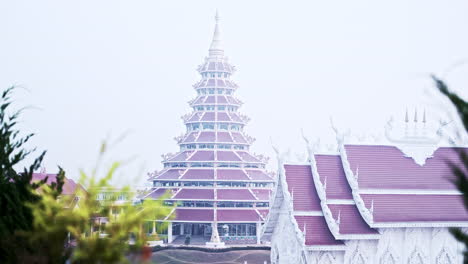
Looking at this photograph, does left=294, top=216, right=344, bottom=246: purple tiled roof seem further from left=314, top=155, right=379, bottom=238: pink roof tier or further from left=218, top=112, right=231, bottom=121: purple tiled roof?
left=218, top=112, right=231, bottom=121: purple tiled roof

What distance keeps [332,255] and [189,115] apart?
3776 cm

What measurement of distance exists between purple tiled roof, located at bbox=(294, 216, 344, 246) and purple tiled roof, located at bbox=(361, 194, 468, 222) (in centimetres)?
168

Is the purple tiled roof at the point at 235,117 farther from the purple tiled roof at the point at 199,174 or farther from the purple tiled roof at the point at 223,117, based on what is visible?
the purple tiled roof at the point at 199,174

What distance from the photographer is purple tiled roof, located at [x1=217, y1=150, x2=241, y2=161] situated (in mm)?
58859

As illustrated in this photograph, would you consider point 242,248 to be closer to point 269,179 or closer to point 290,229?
point 269,179

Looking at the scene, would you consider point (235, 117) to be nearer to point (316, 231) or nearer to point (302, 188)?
point (302, 188)

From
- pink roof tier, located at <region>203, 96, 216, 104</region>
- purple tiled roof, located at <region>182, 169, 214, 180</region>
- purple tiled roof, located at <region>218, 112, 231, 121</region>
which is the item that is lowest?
purple tiled roof, located at <region>182, 169, 214, 180</region>

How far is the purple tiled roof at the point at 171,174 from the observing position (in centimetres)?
5842

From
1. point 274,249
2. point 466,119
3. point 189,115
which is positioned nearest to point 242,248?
point 189,115

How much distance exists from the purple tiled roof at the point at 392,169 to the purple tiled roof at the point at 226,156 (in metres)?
30.5

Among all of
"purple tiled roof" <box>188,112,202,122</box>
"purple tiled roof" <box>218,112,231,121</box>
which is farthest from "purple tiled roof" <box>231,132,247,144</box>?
"purple tiled roof" <box>188,112,202,122</box>

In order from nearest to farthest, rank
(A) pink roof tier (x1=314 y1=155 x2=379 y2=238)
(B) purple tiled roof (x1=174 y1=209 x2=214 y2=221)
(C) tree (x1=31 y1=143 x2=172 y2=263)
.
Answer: (C) tree (x1=31 y1=143 x2=172 y2=263)
(A) pink roof tier (x1=314 y1=155 x2=379 y2=238)
(B) purple tiled roof (x1=174 y1=209 x2=214 y2=221)

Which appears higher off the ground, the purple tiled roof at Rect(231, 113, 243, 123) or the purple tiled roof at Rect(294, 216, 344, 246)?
the purple tiled roof at Rect(231, 113, 243, 123)

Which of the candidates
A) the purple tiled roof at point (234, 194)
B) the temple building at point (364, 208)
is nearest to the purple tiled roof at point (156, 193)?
the purple tiled roof at point (234, 194)
